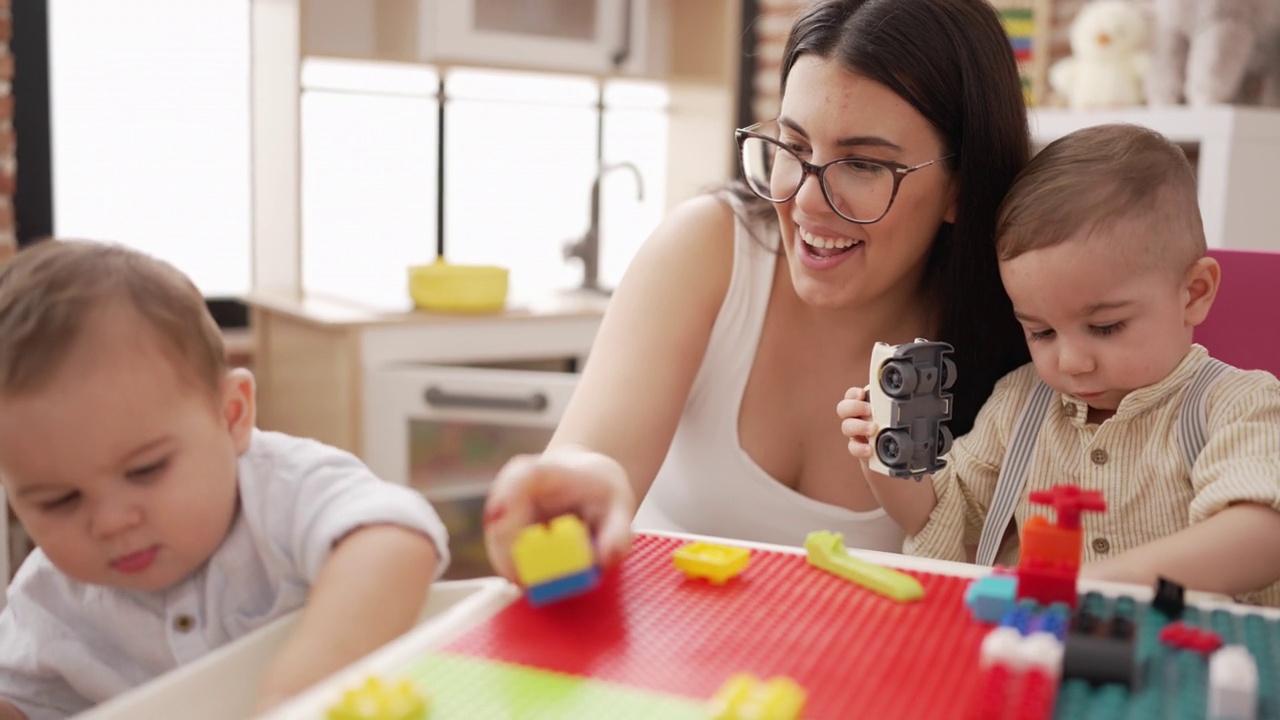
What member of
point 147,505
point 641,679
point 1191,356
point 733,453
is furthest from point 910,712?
point 733,453

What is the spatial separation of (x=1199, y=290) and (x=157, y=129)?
95.5 inches

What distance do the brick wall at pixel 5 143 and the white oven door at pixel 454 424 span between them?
0.82 meters

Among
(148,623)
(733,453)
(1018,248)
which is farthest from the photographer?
(733,453)

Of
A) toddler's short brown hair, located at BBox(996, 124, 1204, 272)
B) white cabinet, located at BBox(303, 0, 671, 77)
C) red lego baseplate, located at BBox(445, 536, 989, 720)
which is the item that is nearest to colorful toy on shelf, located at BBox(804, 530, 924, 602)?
red lego baseplate, located at BBox(445, 536, 989, 720)

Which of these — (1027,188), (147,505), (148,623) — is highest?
(1027,188)

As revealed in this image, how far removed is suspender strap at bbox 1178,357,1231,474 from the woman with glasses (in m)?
0.22

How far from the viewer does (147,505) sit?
0.79m

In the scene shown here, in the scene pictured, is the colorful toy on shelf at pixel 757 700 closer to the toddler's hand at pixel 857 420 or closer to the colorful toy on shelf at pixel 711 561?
the colorful toy on shelf at pixel 711 561

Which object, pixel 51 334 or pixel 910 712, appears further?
pixel 51 334

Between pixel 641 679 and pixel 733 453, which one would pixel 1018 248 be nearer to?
pixel 733 453

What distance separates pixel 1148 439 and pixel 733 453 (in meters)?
0.43

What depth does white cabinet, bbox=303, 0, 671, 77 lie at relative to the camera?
2740 millimetres

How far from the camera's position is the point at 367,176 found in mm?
3045

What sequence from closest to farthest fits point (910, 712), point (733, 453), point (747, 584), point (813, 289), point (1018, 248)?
point (910, 712) → point (747, 584) → point (1018, 248) → point (813, 289) → point (733, 453)
